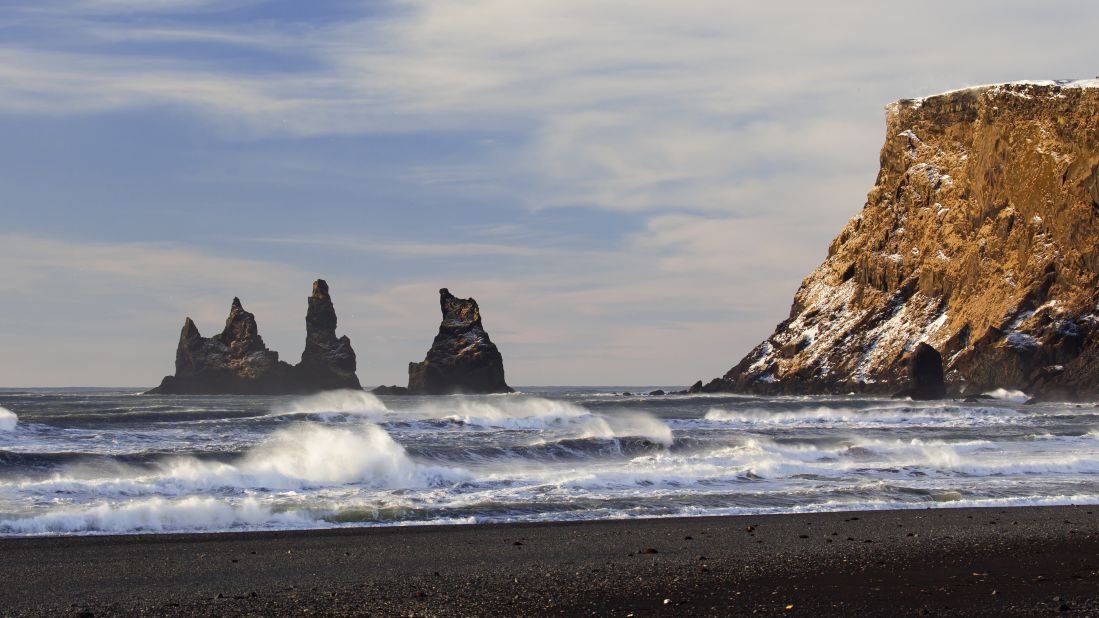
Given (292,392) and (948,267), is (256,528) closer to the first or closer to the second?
(948,267)

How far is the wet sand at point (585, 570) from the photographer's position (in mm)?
11578

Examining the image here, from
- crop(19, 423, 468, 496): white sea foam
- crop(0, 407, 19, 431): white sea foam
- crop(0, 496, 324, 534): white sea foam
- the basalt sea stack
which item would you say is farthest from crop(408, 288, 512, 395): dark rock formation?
crop(0, 496, 324, 534): white sea foam

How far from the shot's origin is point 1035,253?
105188mm

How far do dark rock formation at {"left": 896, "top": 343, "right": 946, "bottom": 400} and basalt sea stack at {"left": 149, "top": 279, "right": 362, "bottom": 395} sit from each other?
109m

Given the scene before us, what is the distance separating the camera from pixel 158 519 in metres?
19.4

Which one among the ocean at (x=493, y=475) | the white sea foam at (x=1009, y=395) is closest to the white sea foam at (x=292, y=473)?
the ocean at (x=493, y=475)

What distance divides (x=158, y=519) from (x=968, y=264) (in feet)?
350

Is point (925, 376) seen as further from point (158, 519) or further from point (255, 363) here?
point (255, 363)

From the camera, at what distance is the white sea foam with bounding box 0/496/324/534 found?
18781 mm

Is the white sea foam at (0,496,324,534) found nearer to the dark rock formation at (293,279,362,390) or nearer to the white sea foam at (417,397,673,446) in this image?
the white sea foam at (417,397,673,446)

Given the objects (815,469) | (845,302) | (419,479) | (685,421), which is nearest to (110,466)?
(419,479)

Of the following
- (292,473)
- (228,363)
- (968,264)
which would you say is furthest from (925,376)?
(228,363)

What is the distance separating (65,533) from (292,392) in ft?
560

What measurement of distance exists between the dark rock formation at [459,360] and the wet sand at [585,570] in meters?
144
